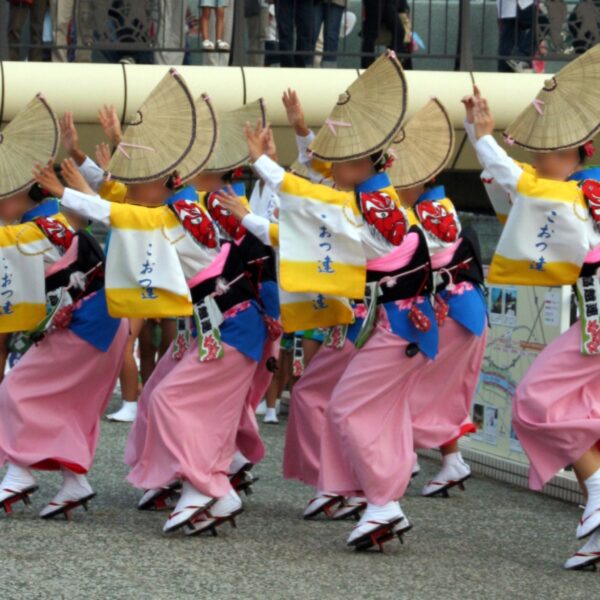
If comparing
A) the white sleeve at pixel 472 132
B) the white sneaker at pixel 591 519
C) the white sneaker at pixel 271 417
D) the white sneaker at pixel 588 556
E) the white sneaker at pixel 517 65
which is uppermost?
the white sneaker at pixel 517 65

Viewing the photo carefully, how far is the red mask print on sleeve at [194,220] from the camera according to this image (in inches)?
261

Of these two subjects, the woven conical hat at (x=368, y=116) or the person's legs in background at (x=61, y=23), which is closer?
the woven conical hat at (x=368, y=116)

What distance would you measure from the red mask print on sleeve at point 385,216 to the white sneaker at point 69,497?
1.71 meters

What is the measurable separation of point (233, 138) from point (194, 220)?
1126mm

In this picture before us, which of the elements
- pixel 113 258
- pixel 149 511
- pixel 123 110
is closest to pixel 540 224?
pixel 113 258

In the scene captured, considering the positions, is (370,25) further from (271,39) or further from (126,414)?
(126,414)

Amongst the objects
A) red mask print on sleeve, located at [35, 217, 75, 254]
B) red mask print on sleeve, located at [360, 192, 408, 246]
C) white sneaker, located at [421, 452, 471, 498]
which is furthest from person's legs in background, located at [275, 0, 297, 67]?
red mask print on sleeve, located at [360, 192, 408, 246]

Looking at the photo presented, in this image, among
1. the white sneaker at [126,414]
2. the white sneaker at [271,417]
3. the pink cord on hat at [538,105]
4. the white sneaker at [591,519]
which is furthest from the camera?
the white sneaker at [271,417]

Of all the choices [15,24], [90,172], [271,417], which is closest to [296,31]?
[15,24]

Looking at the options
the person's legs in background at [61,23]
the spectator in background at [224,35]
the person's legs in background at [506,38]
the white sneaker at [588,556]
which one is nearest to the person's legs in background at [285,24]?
the spectator in background at [224,35]

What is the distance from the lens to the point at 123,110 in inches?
458

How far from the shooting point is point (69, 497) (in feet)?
22.4

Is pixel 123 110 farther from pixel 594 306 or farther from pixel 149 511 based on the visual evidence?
pixel 594 306

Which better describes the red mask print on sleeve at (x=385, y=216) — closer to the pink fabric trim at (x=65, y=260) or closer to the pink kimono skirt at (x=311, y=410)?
the pink kimono skirt at (x=311, y=410)
